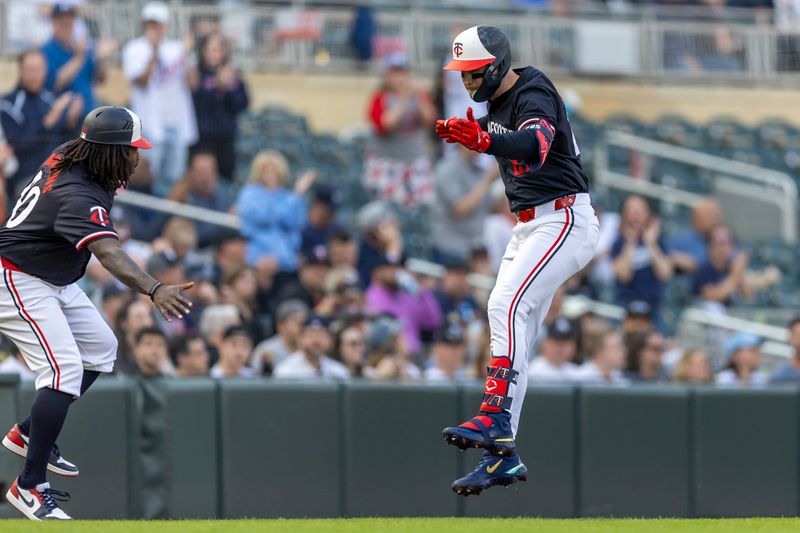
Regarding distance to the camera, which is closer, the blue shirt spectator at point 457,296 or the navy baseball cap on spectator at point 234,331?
the navy baseball cap on spectator at point 234,331

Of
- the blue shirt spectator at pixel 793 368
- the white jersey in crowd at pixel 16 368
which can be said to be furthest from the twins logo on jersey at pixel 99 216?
the blue shirt spectator at pixel 793 368

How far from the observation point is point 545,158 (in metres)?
7.23

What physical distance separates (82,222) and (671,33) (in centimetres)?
1357

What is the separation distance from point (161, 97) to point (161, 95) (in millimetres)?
17

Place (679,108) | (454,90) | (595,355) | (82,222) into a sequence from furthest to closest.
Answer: (679,108) < (454,90) < (595,355) < (82,222)

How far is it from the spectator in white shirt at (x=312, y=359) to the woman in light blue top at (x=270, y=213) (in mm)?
1732

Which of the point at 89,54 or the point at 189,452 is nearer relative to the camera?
the point at 189,452

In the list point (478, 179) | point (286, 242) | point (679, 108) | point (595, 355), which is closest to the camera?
point (595, 355)

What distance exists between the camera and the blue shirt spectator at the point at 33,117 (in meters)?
11.4

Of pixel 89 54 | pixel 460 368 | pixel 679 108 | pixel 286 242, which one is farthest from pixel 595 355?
pixel 679 108

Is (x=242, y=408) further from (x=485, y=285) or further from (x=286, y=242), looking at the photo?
(x=485, y=285)

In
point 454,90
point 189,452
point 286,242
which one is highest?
point 454,90

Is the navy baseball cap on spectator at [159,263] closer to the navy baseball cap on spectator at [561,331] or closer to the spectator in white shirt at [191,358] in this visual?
the spectator in white shirt at [191,358]

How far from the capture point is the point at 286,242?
1230 cm
